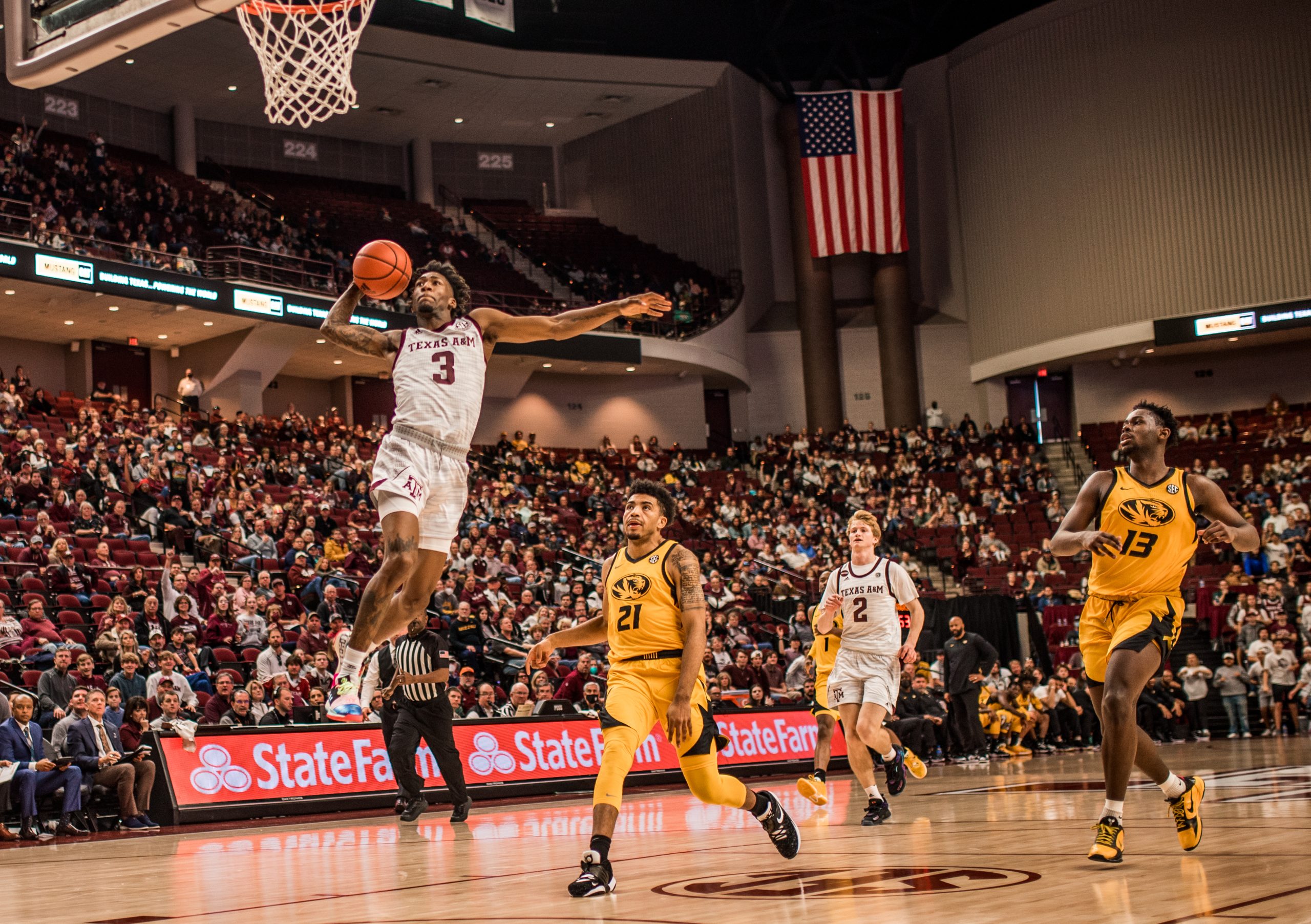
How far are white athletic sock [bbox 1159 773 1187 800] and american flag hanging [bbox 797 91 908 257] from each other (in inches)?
1268

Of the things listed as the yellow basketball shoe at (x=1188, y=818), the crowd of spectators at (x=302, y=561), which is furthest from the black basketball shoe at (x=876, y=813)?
A: the crowd of spectators at (x=302, y=561)

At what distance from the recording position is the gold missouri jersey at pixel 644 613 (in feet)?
21.5

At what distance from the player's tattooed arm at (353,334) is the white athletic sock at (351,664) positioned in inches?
59.0

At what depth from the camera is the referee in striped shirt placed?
11.4m

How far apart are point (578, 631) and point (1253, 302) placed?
32.4m

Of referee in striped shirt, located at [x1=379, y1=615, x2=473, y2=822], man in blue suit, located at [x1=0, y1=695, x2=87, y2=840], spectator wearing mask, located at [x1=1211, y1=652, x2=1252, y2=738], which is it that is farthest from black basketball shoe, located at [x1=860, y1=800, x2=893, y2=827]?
spectator wearing mask, located at [x1=1211, y1=652, x2=1252, y2=738]

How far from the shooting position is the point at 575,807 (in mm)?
12609

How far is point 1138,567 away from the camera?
6.70m

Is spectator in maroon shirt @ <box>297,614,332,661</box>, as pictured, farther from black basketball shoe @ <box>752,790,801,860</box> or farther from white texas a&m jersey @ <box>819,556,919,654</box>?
black basketball shoe @ <box>752,790,801,860</box>

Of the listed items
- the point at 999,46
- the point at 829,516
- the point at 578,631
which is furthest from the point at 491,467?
the point at 578,631

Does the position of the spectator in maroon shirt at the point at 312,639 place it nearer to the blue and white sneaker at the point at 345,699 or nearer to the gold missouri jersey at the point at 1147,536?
the blue and white sneaker at the point at 345,699

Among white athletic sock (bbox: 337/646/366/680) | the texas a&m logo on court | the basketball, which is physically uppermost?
the basketball

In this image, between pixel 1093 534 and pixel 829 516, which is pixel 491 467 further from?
pixel 1093 534

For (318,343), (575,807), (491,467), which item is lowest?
(575,807)
